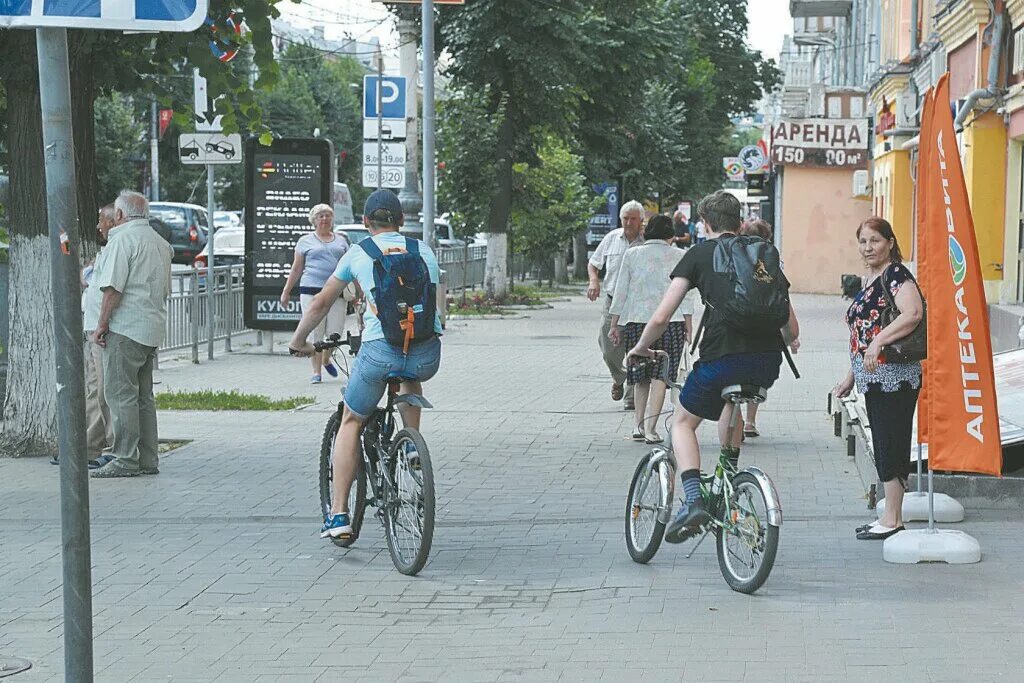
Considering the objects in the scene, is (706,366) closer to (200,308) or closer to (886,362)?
(886,362)

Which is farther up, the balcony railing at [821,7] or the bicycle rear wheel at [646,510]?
the balcony railing at [821,7]

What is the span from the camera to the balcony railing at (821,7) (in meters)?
41.2

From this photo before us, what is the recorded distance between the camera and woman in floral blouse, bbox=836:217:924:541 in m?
7.61

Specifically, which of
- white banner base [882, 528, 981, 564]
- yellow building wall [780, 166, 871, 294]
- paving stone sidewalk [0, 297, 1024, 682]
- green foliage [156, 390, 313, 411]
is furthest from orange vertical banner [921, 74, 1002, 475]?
yellow building wall [780, 166, 871, 294]

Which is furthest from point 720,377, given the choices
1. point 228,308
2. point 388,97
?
point 388,97

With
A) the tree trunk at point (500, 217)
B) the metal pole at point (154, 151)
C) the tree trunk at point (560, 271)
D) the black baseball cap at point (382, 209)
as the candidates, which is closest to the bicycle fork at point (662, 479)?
the black baseball cap at point (382, 209)

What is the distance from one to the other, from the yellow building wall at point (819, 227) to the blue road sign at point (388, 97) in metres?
17.8

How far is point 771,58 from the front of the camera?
68812 millimetres

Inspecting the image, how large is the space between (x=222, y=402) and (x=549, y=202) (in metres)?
21.3

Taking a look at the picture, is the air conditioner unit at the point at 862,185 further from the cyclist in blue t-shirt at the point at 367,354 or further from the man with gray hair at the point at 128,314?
the cyclist in blue t-shirt at the point at 367,354

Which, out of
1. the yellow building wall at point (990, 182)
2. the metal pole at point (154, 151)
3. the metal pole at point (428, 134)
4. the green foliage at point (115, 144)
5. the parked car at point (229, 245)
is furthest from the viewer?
the metal pole at point (154, 151)

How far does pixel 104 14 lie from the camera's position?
434 centimetres

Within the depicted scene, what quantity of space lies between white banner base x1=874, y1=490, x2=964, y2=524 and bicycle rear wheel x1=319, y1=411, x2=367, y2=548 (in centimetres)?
264

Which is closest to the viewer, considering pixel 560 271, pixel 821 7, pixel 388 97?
pixel 388 97
